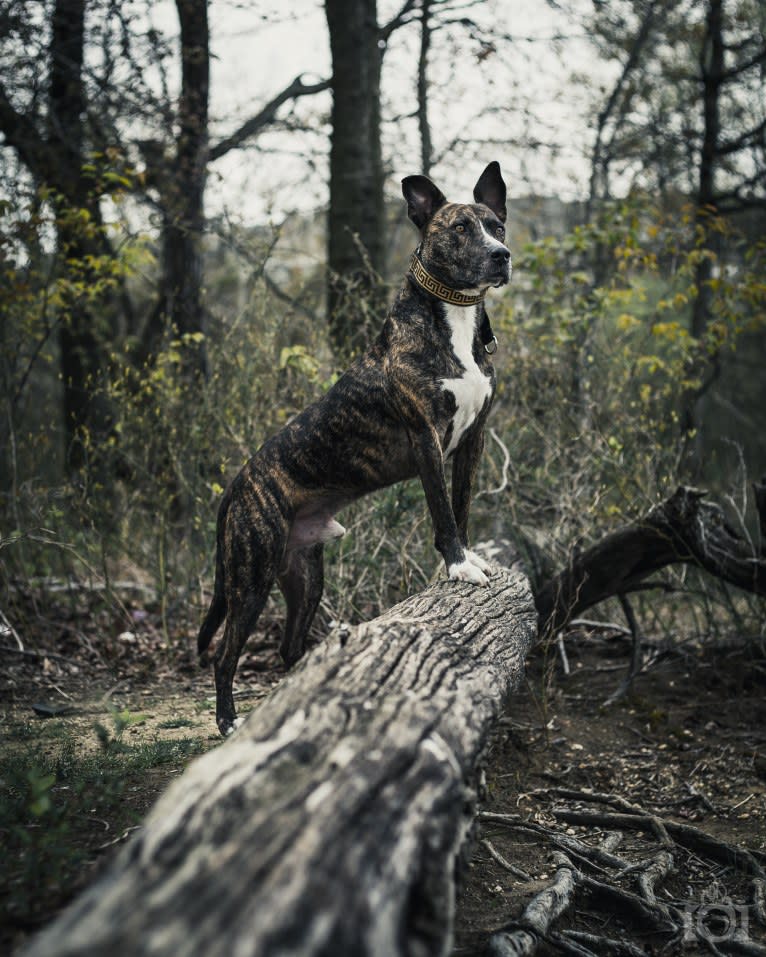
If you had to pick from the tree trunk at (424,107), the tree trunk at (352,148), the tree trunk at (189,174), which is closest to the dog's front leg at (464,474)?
the tree trunk at (352,148)

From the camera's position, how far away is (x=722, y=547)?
16.9 feet

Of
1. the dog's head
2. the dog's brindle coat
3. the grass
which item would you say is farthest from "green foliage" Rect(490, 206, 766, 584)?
the grass

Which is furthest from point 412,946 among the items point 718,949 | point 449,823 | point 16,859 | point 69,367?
point 69,367

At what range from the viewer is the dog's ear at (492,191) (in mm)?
4352

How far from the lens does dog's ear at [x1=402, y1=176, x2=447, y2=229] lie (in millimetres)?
4215

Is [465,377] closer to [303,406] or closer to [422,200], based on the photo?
[422,200]

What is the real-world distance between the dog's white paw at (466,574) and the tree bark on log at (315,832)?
1.39 metres

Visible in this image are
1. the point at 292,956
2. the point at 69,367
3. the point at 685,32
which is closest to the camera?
the point at 292,956

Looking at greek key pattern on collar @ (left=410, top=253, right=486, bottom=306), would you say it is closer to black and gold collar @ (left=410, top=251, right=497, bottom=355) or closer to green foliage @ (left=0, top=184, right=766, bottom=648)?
black and gold collar @ (left=410, top=251, right=497, bottom=355)

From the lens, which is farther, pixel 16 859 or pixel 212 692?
pixel 212 692

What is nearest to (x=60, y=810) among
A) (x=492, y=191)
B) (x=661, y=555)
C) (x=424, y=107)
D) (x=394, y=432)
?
(x=394, y=432)

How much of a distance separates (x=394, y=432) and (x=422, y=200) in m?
1.08

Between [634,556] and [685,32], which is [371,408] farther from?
[685,32]

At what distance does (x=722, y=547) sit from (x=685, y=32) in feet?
31.9
